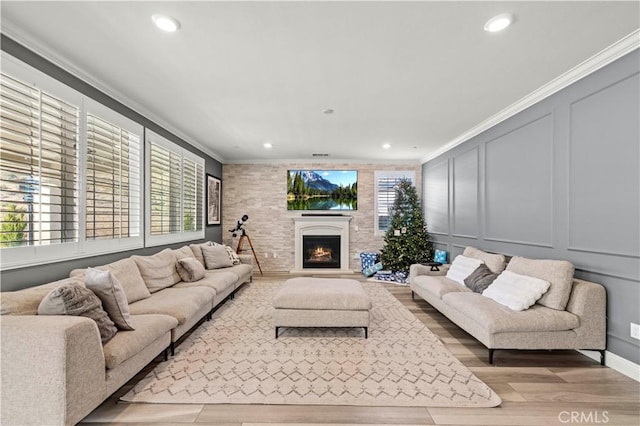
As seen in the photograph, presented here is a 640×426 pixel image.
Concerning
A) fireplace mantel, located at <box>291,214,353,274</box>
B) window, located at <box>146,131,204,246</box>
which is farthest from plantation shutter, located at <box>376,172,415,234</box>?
window, located at <box>146,131,204,246</box>

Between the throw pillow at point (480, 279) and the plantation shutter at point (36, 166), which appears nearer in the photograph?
the plantation shutter at point (36, 166)

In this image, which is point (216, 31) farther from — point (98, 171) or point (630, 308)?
point (630, 308)

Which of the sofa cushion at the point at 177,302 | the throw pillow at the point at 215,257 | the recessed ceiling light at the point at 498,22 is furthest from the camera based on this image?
the throw pillow at the point at 215,257

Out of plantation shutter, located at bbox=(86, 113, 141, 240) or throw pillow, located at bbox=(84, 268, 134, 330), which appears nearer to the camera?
throw pillow, located at bbox=(84, 268, 134, 330)

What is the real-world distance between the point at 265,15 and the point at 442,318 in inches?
155

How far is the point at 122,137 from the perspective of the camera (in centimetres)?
365

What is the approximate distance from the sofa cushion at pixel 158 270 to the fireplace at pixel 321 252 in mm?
3550

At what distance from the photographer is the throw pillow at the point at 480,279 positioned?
3.53 m

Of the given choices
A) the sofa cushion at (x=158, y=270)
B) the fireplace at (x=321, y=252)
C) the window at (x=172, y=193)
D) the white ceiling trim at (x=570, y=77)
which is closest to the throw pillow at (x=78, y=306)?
the sofa cushion at (x=158, y=270)

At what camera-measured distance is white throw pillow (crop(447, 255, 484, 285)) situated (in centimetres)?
399

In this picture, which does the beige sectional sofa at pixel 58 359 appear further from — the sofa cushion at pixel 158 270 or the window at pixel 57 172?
the sofa cushion at pixel 158 270

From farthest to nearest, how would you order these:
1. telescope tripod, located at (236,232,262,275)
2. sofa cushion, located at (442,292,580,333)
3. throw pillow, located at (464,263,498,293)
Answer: telescope tripod, located at (236,232,262,275), throw pillow, located at (464,263,498,293), sofa cushion, located at (442,292,580,333)

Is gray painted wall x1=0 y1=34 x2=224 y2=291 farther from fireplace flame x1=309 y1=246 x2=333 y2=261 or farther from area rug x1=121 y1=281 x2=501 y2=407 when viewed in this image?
fireplace flame x1=309 y1=246 x2=333 y2=261

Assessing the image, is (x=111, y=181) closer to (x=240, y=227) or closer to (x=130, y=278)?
(x=130, y=278)
